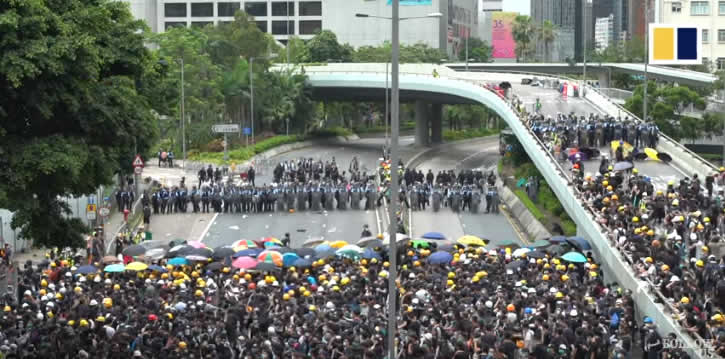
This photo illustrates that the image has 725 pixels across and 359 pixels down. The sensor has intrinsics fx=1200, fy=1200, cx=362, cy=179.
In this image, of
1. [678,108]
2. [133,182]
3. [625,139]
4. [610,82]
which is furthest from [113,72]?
[610,82]

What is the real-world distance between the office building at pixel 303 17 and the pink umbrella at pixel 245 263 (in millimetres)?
100962

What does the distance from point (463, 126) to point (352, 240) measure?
69.1 metres

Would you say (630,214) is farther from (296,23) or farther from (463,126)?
(296,23)

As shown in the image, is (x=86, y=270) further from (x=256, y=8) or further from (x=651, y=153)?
(x=256, y=8)

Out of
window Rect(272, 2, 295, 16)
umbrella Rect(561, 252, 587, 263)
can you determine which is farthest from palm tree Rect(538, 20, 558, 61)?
umbrella Rect(561, 252, 587, 263)

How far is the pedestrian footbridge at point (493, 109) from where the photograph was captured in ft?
101

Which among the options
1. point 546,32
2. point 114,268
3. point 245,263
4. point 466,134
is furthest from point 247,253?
point 546,32

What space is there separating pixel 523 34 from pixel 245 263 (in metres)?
140

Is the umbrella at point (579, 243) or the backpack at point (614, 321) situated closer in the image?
the backpack at point (614, 321)

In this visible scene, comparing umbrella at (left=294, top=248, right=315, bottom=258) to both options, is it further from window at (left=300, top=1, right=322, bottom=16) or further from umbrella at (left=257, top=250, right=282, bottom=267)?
window at (left=300, top=1, right=322, bottom=16)

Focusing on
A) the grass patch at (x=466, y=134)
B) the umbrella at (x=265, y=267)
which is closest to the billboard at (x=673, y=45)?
the grass patch at (x=466, y=134)

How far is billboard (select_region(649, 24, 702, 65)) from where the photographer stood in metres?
66.8

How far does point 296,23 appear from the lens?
13675 cm

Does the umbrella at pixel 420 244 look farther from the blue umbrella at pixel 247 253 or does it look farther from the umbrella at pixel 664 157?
the umbrella at pixel 664 157
